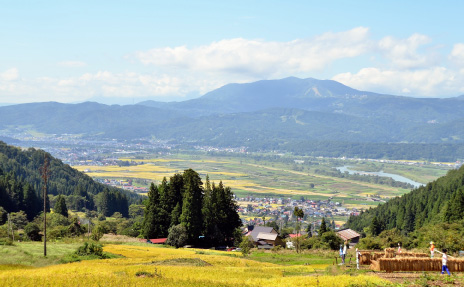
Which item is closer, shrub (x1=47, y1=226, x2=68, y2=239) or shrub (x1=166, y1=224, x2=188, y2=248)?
shrub (x1=166, y1=224, x2=188, y2=248)

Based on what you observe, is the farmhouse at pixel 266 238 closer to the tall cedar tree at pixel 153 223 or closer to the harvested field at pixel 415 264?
the tall cedar tree at pixel 153 223

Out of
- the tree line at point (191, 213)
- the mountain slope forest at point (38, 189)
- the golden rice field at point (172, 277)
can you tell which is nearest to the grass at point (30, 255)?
the golden rice field at point (172, 277)

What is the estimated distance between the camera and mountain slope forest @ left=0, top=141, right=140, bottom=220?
96.9m

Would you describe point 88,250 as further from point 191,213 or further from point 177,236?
point 191,213

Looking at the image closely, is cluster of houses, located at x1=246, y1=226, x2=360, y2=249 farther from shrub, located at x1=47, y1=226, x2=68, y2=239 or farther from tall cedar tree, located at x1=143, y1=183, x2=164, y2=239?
shrub, located at x1=47, y1=226, x2=68, y2=239

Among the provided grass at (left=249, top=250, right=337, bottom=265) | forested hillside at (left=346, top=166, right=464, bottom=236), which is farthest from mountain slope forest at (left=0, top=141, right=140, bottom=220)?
forested hillside at (left=346, top=166, right=464, bottom=236)

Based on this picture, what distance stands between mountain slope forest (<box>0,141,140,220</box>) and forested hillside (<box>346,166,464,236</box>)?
65559mm

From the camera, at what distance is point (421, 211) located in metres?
96.7

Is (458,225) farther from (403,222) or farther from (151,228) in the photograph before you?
(151,228)

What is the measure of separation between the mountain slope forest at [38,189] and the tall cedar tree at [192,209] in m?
26.0

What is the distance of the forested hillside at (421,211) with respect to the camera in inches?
2943

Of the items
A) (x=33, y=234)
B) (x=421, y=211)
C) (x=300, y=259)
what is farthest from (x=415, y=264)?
(x=421, y=211)

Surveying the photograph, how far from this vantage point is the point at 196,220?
6097 cm

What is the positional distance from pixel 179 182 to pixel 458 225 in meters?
39.8
